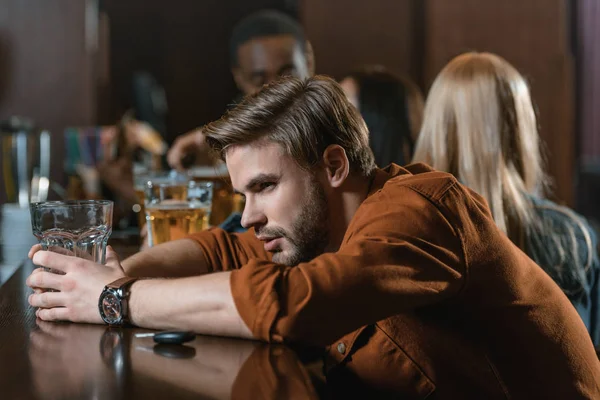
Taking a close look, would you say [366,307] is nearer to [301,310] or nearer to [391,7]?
[301,310]

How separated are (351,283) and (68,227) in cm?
49

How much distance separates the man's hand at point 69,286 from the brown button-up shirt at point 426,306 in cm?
23

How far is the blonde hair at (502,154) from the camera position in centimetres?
180

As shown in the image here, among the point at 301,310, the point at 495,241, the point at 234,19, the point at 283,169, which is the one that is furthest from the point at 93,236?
the point at 234,19

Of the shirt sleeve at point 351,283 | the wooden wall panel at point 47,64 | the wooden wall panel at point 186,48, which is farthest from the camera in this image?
the wooden wall panel at point 186,48

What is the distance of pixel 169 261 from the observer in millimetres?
1405

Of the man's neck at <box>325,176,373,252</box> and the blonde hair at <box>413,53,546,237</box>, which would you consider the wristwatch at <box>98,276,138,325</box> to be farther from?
the blonde hair at <box>413,53,546,237</box>

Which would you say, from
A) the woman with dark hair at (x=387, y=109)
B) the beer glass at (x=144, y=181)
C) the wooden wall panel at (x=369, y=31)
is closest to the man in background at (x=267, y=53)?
the woman with dark hair at (x=387, y=109)

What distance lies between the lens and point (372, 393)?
1188 millimetres

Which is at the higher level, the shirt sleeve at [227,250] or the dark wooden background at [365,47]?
the dark wooden background at [365,47]

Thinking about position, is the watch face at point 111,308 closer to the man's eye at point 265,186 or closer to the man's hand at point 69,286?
the man's hand at point 69,286

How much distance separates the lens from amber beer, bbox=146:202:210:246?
1.70 meters

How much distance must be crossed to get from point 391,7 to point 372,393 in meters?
3.52

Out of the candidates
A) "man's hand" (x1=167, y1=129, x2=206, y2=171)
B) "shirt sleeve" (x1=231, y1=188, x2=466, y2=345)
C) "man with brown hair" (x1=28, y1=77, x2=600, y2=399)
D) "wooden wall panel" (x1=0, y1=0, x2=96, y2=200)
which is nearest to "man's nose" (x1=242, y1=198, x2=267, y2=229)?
"man with brown hair" (x1=28, y1=77, x2=600, y2=399)
